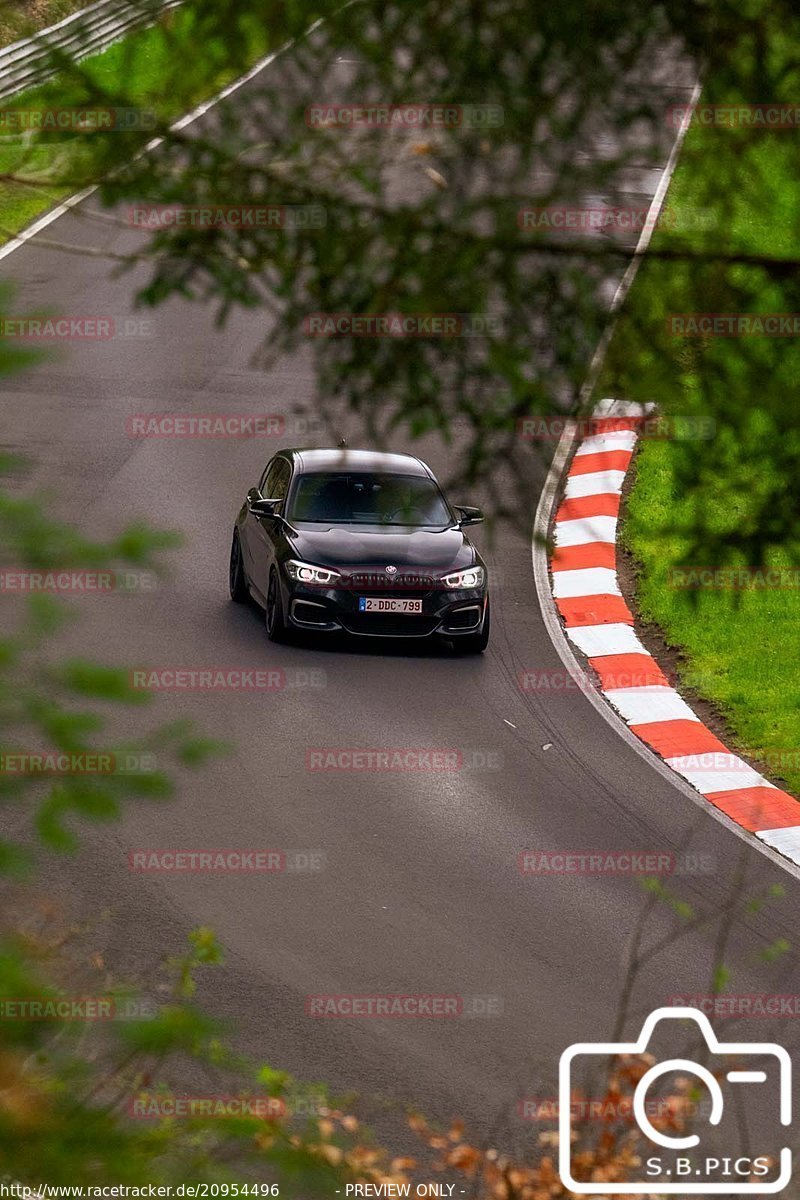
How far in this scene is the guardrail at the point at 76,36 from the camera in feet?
16.9

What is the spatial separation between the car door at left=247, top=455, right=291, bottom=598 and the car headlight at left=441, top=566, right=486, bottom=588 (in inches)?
67.6

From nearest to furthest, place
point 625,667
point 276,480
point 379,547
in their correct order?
point 379,547
point 625,667
point 276,480

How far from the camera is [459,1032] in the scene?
845 cm

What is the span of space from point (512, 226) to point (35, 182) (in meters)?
1.60

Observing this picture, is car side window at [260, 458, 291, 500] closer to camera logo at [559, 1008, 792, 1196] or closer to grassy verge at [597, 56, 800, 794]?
camera logo at [559, 1008, 792, 1196]

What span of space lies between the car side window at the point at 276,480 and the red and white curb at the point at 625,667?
292 cm

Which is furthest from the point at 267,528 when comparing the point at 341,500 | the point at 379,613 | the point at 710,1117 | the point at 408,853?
the point at 710,1117

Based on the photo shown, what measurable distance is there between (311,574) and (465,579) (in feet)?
4.79

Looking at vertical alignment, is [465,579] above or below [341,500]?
below

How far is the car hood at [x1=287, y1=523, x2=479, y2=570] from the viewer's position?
1467 cm

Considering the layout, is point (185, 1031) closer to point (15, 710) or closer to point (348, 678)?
point (15, 710)

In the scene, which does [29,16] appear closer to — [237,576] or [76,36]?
[76,36]

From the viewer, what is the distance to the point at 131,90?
547cm

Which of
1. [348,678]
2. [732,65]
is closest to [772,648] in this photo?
[348,678]
